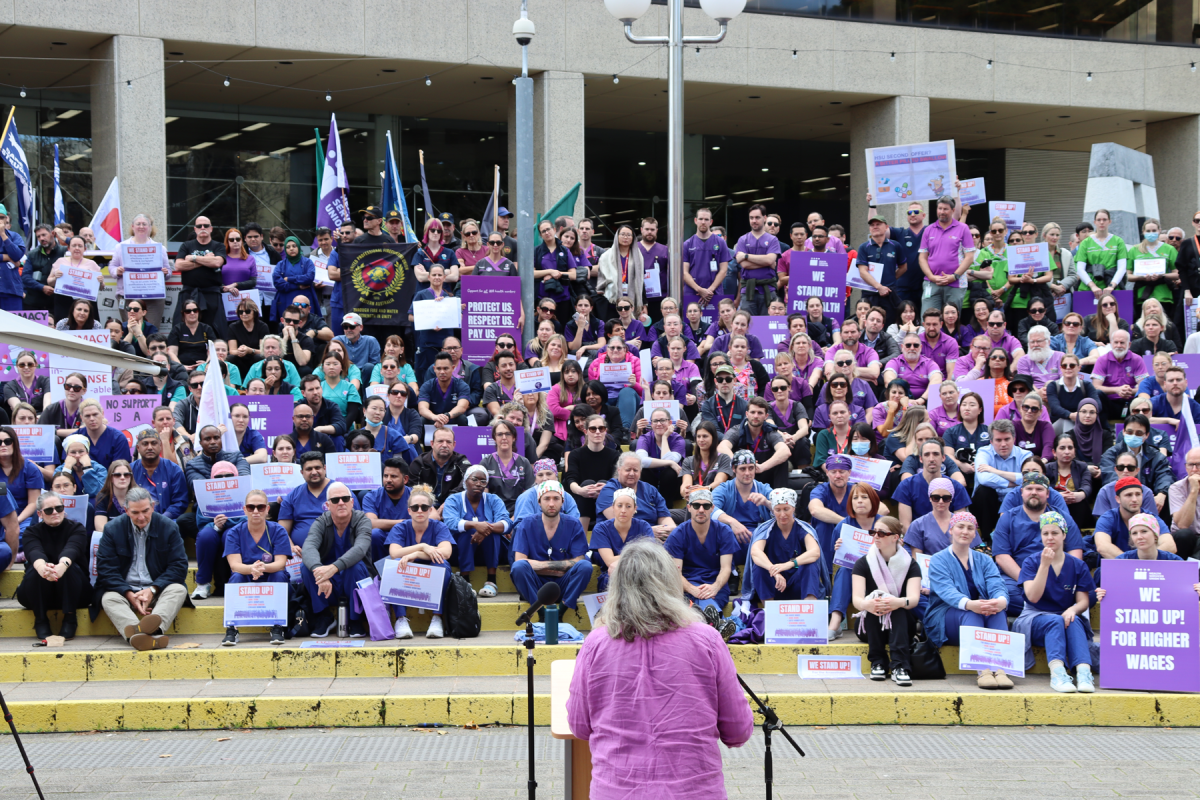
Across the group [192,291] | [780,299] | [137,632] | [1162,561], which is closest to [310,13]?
[192,291]

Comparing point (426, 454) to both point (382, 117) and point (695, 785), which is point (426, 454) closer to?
point (695, 785)

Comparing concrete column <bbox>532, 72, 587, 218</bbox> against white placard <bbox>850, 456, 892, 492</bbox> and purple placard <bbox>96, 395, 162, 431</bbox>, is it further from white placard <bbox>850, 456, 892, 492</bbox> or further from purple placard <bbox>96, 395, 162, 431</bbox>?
white placard <bbox>850, 456, 892, 492</bbox>

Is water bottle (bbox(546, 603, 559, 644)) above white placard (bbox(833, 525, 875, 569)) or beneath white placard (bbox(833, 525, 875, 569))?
beneath

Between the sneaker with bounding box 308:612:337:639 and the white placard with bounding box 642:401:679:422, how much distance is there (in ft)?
12.8

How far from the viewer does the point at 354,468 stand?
11289mm

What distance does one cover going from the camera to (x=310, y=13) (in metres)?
21.2

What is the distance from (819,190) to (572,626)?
23.4 m

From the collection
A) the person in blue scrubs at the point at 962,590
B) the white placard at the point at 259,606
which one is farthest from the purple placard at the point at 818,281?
the white placard at the point at 259,606

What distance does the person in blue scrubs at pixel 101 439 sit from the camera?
11891mm

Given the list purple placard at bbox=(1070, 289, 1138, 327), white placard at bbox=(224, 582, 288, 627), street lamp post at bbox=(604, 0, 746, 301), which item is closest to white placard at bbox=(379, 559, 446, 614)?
white placard at bbox=(224, 582, 288, 627)

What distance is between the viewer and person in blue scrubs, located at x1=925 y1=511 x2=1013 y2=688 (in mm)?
9477

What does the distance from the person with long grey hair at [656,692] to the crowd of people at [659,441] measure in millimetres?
5572

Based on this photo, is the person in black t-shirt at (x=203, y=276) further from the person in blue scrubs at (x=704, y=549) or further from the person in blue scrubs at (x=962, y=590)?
the person in blue scrubs at (x=962, y=590)

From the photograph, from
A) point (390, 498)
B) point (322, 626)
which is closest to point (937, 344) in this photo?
point (390, 498)
